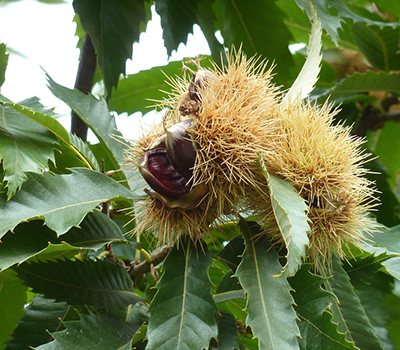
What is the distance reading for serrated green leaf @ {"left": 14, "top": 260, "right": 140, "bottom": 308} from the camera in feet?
3.02

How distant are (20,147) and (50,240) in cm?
18

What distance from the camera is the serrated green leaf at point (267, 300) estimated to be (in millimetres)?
727

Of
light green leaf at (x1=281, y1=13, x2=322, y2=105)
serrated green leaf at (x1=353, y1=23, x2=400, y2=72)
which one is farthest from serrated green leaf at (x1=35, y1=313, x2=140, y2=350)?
serrated green leaf at (x1=353, y1=23, x2=400, y2=72)

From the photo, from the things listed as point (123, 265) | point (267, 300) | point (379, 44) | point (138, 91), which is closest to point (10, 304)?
point (123, 265)

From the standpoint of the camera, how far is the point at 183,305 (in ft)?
2.67

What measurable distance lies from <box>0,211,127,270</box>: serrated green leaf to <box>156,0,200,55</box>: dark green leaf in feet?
1.96

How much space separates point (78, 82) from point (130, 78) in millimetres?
316

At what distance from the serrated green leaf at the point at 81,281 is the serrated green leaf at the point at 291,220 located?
0.40 meters

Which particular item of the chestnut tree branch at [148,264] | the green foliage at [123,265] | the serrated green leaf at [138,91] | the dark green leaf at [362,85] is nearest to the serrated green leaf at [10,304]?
the green foliage at [123,265]

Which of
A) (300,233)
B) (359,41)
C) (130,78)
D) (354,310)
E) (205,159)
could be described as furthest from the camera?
(359,41)

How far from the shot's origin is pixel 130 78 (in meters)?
1.81

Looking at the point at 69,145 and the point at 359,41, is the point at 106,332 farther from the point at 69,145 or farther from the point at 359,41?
the point at 359,41

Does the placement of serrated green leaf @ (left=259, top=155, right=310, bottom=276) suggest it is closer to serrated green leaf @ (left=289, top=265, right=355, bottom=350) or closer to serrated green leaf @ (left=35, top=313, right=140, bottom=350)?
serrated green leaf @ (left=289, top=265, right=355, bottom=350)

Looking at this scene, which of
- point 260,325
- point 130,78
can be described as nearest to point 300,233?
point 260,325
